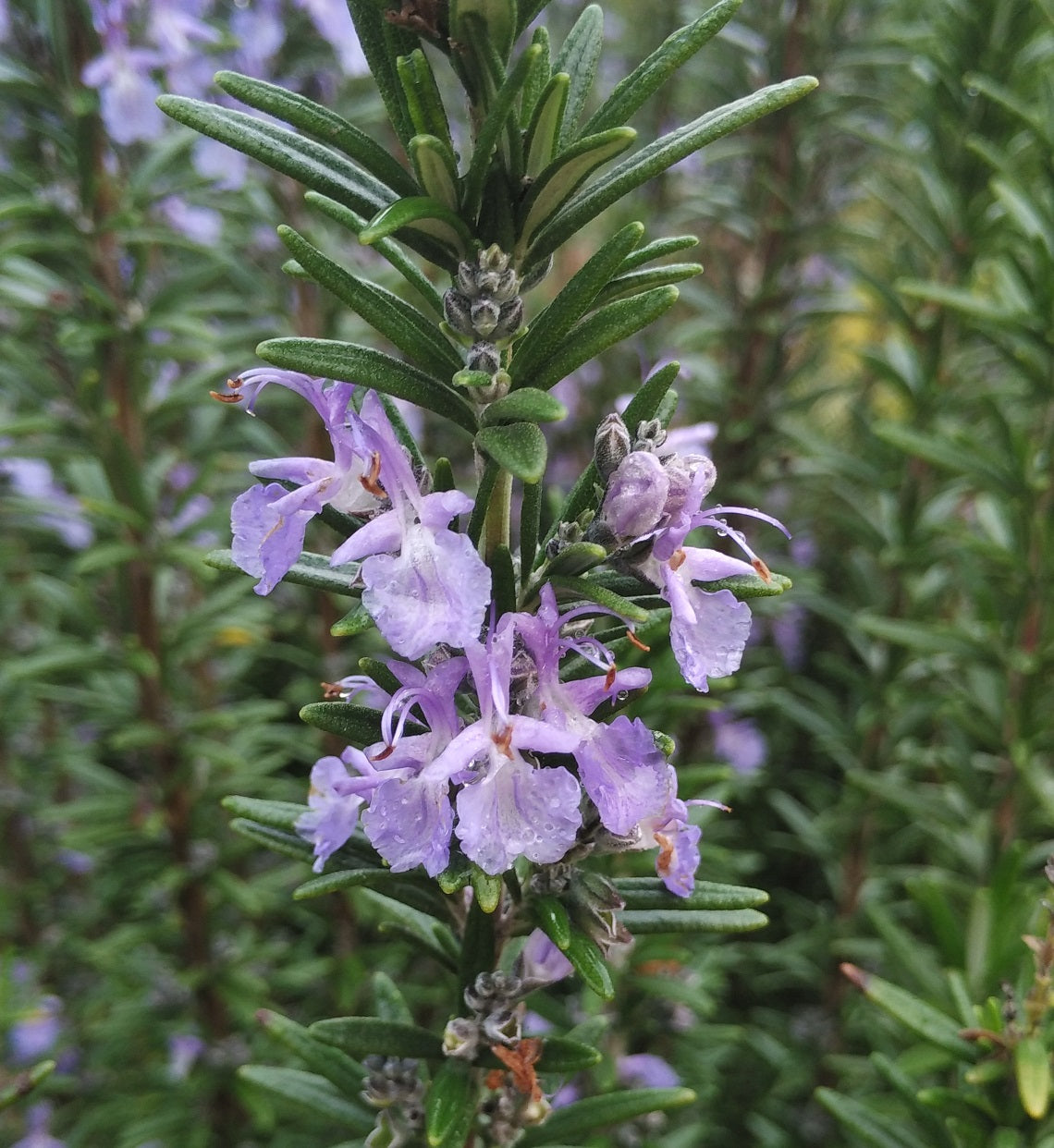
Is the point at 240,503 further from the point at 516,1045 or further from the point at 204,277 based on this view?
the point at 204,277

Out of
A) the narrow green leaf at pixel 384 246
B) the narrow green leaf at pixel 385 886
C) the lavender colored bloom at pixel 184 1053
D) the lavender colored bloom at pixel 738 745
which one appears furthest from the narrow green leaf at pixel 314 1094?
the lavender colored bloom at pixel 738 745

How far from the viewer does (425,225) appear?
812 millimetres

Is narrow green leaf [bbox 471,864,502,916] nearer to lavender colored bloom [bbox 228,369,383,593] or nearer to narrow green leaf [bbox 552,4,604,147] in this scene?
lavender colored bloom [bbox 228,369,383,593]

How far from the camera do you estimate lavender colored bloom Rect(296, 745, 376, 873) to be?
890 millimetres

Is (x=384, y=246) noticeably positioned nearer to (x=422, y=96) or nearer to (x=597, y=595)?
(x=422, y=96)

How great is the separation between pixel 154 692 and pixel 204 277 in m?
0.85

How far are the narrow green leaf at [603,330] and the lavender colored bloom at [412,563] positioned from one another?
0.15 m

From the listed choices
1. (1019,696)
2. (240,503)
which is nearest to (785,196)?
(1019,696)

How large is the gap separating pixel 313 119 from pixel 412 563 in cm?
38

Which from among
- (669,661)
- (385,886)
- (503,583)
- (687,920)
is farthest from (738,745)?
(503,583)

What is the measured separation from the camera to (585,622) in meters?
0.89

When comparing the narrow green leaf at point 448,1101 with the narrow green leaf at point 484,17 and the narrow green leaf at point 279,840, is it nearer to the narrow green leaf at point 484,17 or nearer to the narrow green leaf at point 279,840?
the narrow green leaf at point 279,840

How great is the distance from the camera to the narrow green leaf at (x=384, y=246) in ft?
2.65

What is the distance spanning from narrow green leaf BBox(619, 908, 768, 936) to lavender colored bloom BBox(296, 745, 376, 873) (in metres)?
0.28
